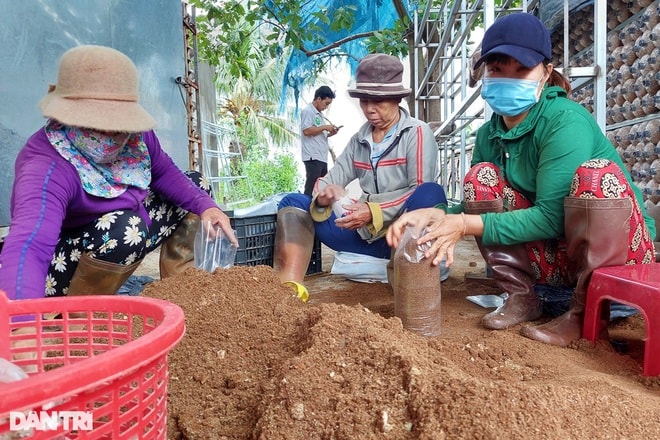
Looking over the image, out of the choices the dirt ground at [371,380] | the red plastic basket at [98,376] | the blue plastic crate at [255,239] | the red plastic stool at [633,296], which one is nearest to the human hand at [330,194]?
the blue plastic crate at [255,239]

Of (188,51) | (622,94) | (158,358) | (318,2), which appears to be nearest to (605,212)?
(158,358)

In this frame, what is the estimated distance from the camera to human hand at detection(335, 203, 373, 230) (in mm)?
2330

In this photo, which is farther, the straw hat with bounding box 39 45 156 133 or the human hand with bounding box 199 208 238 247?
the human hand with bounding box 199 208 238 247

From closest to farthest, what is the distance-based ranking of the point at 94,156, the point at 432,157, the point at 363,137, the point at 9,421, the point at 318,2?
the point at 9,421 → the point at 94,156 → the point at 432,157 → the point at 363,137 → the point at 318,2

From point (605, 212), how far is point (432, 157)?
1.10 metres

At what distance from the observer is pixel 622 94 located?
3.76m

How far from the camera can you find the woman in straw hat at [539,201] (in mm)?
1680

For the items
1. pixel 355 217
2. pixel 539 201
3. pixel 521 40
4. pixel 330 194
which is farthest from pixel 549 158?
pixel 330 194

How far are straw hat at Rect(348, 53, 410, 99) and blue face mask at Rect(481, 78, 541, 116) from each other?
699 mm

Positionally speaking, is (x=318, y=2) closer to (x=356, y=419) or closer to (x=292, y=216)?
(x=292, y=216)

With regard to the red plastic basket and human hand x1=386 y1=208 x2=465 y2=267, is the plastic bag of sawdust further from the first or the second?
the red plastic basket

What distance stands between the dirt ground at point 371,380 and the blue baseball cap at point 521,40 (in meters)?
0.97

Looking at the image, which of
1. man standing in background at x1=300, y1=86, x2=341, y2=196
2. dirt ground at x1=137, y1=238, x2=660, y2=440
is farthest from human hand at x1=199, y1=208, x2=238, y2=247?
man standing in background at x1=300, y1=86, x2=341, y2=196

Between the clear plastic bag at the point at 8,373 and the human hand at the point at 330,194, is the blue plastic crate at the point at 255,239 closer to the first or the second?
the human hand at the point at 330,194
